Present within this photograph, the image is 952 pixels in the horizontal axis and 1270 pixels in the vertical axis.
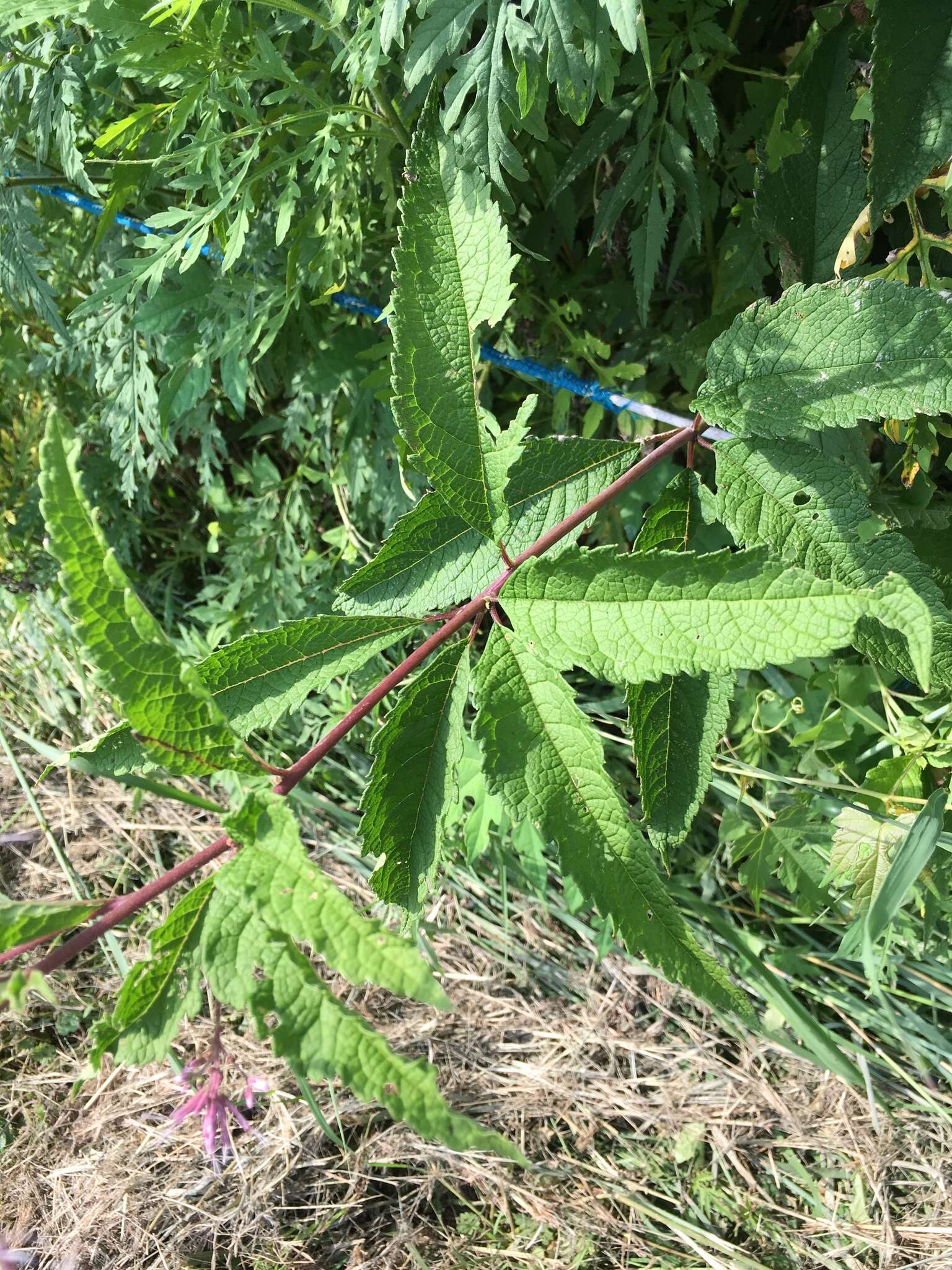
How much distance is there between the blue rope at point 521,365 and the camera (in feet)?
5.53

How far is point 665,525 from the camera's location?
1271 mm

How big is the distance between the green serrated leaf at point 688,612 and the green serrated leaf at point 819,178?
665mm

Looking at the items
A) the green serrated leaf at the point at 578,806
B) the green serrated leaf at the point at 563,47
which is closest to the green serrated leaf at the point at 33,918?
the green serrated leaf at the point at 578,806

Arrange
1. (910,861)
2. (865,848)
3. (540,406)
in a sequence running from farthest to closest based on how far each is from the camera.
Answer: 1. (540,406)
2. (865,848)
3. (910,861)

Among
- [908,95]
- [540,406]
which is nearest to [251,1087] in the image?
[540,406]

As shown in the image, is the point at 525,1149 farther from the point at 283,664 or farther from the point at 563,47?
the point at 563,47

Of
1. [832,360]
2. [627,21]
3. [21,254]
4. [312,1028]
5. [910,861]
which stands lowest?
[910,861]

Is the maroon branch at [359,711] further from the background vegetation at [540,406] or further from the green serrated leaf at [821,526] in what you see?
the background vegetation at [540,406]

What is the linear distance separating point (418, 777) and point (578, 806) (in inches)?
8.0

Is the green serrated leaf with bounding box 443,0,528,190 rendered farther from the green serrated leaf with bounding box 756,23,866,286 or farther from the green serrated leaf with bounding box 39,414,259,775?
the green serrated leaf with bounding box 39,414,259,775

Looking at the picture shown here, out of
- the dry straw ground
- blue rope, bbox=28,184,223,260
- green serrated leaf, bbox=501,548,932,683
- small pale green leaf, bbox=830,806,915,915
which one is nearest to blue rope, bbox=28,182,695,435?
blue rope, bbox=28,184,223,260

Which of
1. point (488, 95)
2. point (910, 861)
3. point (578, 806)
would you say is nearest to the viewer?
point (578, 806)

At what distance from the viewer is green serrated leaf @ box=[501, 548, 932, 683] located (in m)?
0.82

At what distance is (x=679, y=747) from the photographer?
1.25 metres
